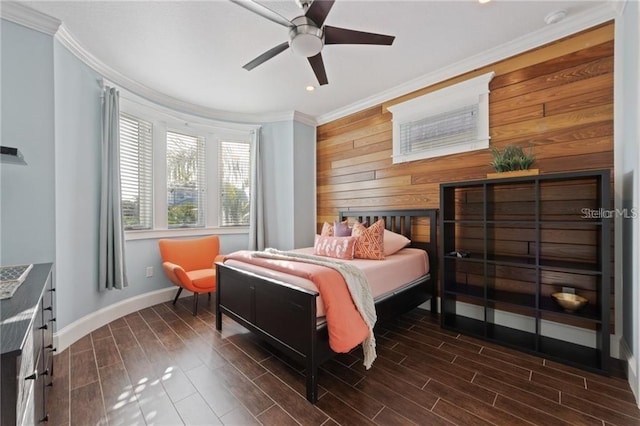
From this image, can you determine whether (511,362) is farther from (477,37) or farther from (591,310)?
(477,37)

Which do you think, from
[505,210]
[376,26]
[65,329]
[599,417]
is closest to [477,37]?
[376,26]

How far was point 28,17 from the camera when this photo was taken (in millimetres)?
2154

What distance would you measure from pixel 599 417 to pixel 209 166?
190 inches

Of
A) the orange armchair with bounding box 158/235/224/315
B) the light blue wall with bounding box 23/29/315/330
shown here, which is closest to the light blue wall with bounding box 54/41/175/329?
the light blue wall with bounding box 23/29/315/330

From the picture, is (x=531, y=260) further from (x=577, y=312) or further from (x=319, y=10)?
(x=319, y=10)

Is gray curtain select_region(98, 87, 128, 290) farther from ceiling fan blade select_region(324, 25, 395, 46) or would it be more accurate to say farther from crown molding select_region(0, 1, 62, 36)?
ceiling fan blade select_region(324, 25, 395, 46)

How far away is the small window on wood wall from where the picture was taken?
295 cm

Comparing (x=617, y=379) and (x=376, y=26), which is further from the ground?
(x=376, y=26)

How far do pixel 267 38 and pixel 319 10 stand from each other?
3.25 ft

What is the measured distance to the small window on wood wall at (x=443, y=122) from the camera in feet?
9.69

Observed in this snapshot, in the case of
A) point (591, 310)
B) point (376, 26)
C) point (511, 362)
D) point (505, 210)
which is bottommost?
point (511, 362)

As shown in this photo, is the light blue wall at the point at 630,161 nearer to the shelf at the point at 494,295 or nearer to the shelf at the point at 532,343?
the shelf at the point at 532,343

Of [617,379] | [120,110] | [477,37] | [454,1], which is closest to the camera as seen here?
[617,379]

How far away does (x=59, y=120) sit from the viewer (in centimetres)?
242
